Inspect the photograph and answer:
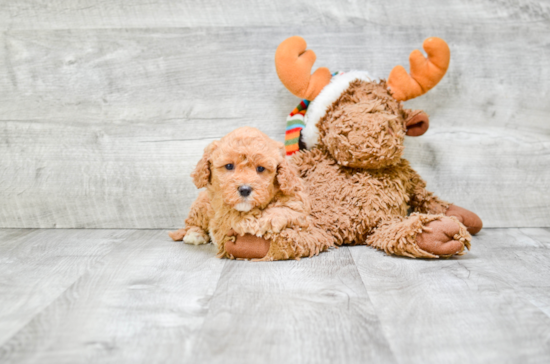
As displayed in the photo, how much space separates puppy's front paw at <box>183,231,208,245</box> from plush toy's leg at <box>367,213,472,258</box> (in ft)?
1.48

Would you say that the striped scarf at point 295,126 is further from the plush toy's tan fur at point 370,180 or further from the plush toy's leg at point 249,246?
the plush toy's leg at point 249,246

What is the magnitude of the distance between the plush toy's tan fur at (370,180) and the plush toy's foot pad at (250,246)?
17 centimetres

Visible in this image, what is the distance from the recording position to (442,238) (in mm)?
937

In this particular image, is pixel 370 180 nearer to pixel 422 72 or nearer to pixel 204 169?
pixel 422 72

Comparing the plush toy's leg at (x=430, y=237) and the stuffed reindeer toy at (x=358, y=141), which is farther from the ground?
the stuffed reindeer toy at (x=358, y=141)

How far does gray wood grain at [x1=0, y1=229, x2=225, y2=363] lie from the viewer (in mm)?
602

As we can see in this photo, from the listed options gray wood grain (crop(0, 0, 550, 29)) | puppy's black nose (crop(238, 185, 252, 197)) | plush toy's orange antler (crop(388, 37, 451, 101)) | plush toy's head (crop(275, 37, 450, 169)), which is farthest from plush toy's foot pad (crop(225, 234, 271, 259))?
gray wood grain (crop(0, 0, 550, 29))

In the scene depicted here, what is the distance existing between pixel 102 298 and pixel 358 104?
675mm

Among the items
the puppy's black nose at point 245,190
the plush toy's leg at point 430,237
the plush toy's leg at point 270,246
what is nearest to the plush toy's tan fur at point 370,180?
the plush toy's leg at point 430,237

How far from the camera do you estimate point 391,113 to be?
1.05 metres

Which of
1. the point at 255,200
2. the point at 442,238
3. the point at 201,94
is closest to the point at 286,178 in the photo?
the point at 255,200

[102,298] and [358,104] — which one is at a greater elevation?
[358,104]

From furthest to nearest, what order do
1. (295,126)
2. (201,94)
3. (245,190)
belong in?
(201,94)
(295,126)
(245,190)

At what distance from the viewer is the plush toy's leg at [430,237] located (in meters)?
0.94
